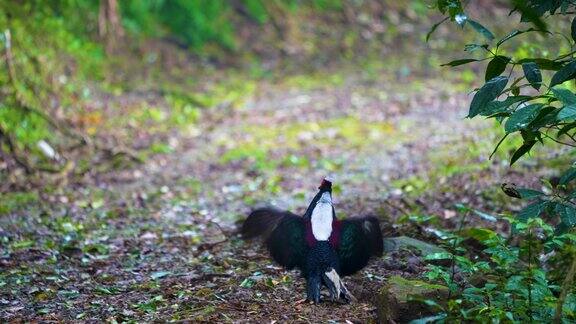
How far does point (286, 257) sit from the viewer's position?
4219 millimetres

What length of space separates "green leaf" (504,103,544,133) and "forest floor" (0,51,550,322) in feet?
4.28

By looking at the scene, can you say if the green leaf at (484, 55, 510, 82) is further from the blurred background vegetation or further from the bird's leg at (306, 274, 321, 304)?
the bird's leg at (306, 274, 321, 304)

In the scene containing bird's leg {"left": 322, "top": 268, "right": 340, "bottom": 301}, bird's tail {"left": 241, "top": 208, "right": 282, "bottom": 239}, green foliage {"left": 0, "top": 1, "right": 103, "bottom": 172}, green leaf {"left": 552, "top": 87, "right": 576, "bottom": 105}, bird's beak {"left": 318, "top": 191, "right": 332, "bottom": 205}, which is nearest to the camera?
green leaf {"left": 552, "top": 87, "right": 576, "bottom": 105}

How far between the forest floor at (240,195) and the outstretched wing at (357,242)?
160 millimetres

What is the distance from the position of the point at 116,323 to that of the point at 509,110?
2117 millimetres

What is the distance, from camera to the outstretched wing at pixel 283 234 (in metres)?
4.14

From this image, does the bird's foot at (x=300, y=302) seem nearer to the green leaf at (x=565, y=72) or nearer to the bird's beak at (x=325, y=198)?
the bird's beak at (x=325, y=198)

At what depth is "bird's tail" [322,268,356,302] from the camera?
3.93 m

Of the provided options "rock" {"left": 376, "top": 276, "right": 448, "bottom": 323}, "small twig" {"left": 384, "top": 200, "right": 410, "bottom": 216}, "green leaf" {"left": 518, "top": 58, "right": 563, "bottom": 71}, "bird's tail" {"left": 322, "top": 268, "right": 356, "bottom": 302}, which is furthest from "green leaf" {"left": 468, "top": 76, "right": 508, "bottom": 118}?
"small twig" {"left": 384, "top": 200, "right": 410, "bottom": 216}

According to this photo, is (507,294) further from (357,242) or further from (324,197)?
(324,197)

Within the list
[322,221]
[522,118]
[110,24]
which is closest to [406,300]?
[322,221]

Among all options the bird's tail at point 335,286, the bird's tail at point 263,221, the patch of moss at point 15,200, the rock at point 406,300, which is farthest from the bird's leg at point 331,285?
the patch of moss at point 15,200

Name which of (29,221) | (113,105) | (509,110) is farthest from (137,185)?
(509,110)

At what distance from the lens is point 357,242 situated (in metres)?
4.13
